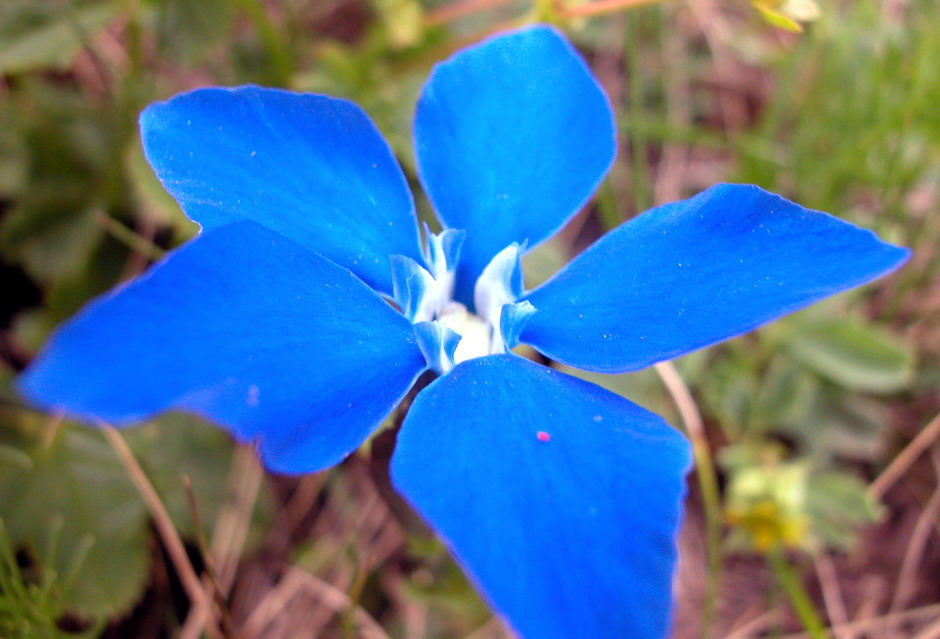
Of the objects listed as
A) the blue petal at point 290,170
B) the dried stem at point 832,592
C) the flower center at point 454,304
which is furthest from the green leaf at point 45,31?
the dried stem at point 832,592

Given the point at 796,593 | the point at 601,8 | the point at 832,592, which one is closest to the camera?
the point at 601,8

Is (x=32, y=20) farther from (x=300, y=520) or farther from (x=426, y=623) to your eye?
(x=426, y=623)

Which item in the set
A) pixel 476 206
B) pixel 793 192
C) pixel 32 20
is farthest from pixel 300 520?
pixel 793 192

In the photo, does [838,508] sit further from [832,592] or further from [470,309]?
[470,309]

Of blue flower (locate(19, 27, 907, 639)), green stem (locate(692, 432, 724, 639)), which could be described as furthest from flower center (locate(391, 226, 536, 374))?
green stem (locate(692, 432, 724, 639))

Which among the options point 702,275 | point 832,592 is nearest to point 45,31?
point 702,275

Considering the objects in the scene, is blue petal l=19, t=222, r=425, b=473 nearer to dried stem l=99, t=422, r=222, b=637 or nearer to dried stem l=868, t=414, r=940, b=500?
dried stem l=99, t=422, r=222, b=637
